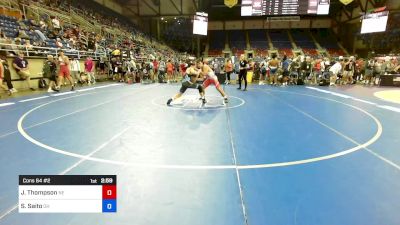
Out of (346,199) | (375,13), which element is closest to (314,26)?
(375,13)

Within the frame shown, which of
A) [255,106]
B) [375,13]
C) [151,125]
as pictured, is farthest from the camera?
[375,13]

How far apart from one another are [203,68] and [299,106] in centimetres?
350

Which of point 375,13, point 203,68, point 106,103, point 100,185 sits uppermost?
point 375,13

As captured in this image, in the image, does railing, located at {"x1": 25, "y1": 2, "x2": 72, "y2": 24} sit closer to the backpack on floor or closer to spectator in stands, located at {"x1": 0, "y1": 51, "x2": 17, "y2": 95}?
the backpack on floor

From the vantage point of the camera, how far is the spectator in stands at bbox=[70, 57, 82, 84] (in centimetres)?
1417

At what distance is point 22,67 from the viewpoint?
36.2 ft

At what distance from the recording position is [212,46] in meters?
42.6

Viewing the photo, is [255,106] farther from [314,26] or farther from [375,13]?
[314,26]

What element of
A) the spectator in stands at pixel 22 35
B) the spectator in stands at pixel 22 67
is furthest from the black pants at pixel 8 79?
the spectator in stands at pixel 22 35
